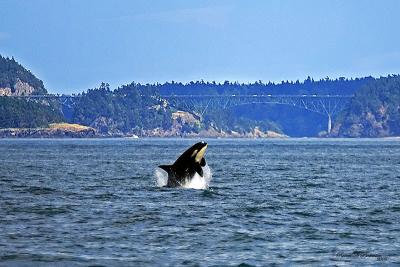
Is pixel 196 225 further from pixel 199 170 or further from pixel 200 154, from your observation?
pixel 199 170

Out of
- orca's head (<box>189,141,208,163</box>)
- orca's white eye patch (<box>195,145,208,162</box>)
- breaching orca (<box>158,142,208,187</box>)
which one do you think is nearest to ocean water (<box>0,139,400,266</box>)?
breaching orca (<box>158,142,208,187</box>)

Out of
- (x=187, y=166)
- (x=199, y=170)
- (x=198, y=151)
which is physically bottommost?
(x=199, y=170)

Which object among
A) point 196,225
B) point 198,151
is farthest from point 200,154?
point 196,225

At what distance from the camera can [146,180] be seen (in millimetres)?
58750

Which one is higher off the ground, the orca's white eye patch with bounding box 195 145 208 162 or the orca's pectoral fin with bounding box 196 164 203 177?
the orca's white eye patch with bounding box 195 145 208 162

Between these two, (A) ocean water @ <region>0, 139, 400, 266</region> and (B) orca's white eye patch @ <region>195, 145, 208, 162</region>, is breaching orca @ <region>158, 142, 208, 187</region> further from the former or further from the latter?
(A) ocean water @ <region>0, 139, 400, 266</region>

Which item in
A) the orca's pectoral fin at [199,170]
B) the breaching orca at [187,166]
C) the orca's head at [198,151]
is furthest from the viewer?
the orca's pectoral fin at [199,170]

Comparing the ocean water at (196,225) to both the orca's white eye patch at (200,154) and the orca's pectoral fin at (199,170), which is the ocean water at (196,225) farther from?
the orca's white eye patch at (200,154)

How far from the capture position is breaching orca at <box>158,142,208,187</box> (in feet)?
146

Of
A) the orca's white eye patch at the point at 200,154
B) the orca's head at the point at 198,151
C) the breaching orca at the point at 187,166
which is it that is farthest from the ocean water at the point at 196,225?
the orca's head at the point at 198,151

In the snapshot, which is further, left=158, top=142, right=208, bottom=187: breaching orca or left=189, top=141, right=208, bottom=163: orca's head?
left=158, top=142, right=208, bottom=187: breaching orca

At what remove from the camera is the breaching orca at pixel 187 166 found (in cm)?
4459

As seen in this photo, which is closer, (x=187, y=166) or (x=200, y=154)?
(x=200, y=154)

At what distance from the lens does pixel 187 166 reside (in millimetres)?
46312
